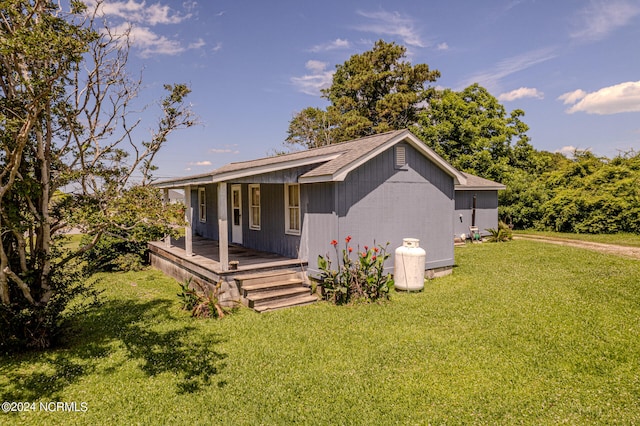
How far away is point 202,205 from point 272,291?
30.6 feet

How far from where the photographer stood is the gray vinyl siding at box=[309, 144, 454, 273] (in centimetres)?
937

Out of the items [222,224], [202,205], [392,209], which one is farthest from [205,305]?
[202,205]

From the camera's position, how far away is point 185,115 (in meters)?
8.09

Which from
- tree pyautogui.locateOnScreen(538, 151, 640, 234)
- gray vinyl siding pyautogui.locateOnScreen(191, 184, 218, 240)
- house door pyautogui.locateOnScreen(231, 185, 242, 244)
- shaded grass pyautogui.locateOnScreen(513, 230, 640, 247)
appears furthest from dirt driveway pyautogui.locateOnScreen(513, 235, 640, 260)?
gray vinyl siding pyautogui.locateOnScreen(191, 184, 218, 240)

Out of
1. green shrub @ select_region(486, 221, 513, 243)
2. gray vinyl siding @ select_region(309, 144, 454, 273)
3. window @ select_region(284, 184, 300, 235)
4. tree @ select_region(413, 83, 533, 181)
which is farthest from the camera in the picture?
tree @ select_region(413, 83, 533, 181)

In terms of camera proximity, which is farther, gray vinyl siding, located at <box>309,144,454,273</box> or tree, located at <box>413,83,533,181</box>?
tree, located at <box>413,83,533,181</box>

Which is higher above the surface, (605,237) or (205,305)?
(605,237)

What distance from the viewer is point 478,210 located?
789 inches

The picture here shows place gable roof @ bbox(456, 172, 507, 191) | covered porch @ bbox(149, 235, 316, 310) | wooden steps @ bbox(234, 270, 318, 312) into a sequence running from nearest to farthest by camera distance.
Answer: wooden steps @ bbox(234, 270, 318, 312)
covered porch @ bbox(149, 235, 316, 310)
gable roof @ bbox(456, 172, 507, 191)

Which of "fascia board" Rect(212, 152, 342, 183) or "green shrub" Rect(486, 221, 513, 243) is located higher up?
"fascia board" Rect(212, 152, 342, 183)

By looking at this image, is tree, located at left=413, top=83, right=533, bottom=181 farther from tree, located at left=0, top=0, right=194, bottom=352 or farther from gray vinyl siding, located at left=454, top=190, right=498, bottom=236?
tree, located at left=0, top=0, right=194, bottom=352

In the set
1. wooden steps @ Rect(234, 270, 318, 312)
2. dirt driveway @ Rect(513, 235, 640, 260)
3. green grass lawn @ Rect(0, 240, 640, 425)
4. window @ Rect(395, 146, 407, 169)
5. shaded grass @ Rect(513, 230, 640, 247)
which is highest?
window @ Rect(395, 146, 407, 169)

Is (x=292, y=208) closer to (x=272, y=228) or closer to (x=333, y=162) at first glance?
(x=272, y=228)
